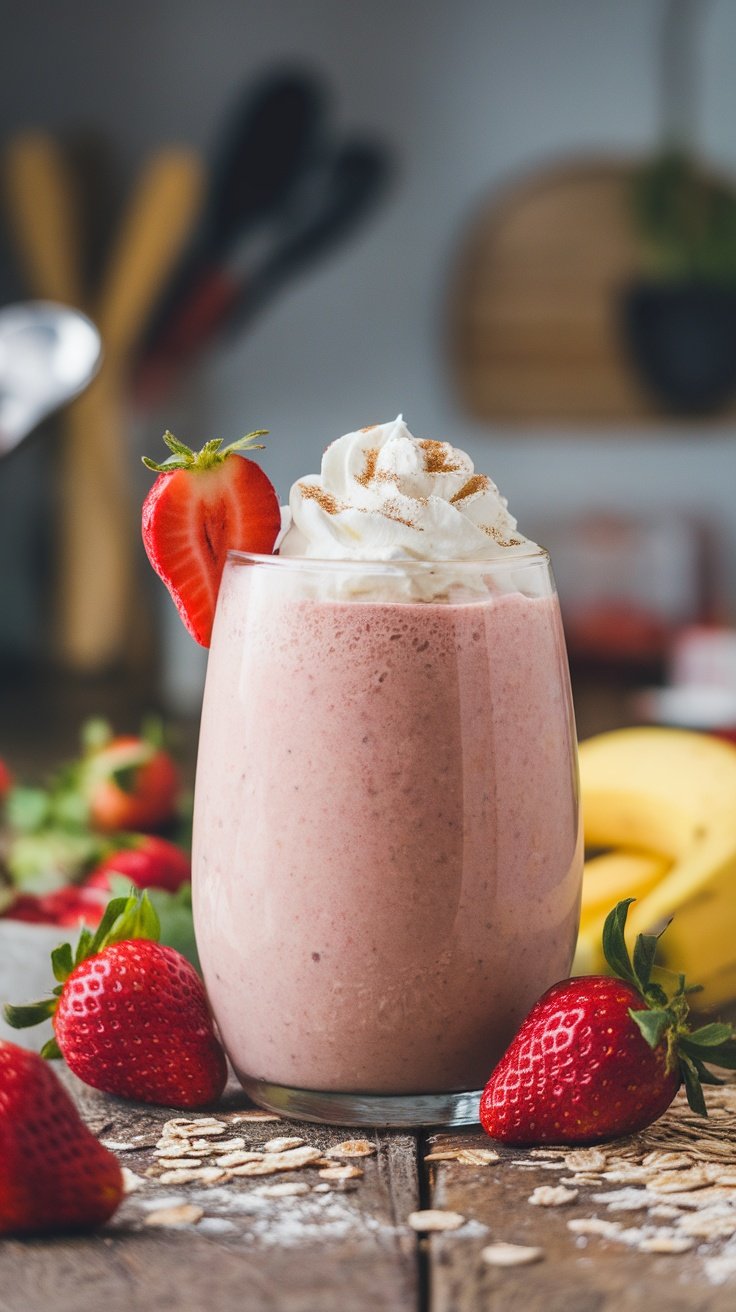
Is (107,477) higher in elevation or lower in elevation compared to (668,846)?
higher

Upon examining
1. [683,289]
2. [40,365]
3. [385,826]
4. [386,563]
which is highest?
[683,289]

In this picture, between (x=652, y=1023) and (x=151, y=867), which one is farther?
(x=151, y=867)

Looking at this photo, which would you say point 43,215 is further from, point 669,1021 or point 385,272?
point 669,1021

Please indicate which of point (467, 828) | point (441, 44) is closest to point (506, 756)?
point (467, 828)

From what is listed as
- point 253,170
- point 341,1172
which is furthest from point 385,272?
point 341,1172

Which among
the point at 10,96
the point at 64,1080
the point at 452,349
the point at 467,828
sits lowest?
the point at 64,1080

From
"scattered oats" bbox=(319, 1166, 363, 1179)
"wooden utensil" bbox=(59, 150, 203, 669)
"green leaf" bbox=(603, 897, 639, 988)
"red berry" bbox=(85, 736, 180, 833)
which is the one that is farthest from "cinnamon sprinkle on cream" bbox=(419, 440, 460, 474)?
"wooden utensil" bbox=(59, 150, 203, 669)

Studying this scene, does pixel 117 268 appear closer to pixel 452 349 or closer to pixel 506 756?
pixel 452 349
